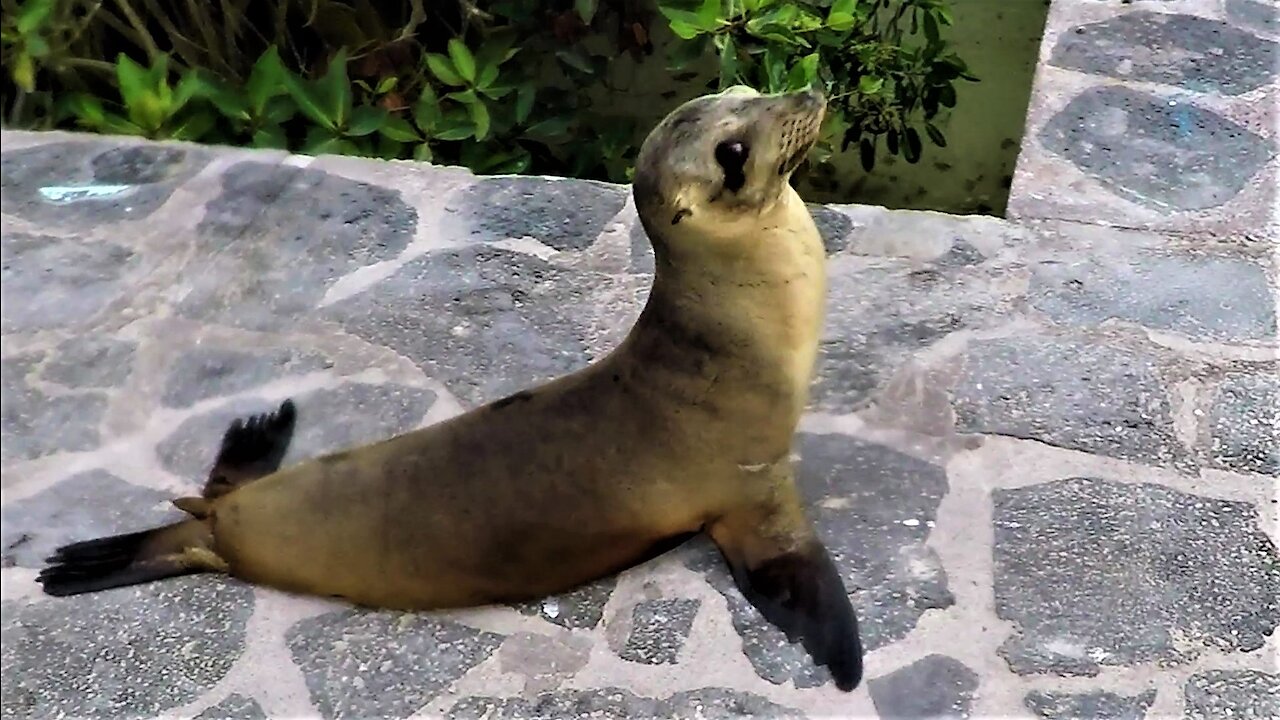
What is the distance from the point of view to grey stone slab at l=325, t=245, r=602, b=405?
171 cm

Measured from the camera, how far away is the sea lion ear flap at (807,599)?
1381 millimetres

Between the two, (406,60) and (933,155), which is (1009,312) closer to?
(406,60)

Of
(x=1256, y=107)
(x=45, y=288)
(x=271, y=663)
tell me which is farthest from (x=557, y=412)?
(x=1256, y=107)

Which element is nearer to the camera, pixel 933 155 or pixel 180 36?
pixel 180 36

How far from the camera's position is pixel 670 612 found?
1455mm

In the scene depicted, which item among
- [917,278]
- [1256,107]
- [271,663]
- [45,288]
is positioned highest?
[45,288]

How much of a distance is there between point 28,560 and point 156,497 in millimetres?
349

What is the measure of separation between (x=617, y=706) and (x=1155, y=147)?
141 centimetres

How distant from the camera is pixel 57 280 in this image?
868mm

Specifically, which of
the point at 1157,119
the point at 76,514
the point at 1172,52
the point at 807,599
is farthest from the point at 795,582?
the point at 1172,52

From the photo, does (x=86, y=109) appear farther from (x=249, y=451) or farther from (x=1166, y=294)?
(x=1166, y=294)

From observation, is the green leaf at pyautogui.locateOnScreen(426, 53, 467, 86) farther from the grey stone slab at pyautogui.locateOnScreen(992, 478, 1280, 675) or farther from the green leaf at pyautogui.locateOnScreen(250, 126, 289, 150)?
the grey stone slab at pyautogui.locateOnScreen(992, 478, 1280, 675)

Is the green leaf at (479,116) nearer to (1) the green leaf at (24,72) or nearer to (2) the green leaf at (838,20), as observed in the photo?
(2) the green leaf at (838,20)

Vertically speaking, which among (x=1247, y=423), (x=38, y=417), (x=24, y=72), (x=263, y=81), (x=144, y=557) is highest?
(x=24, y=72)
